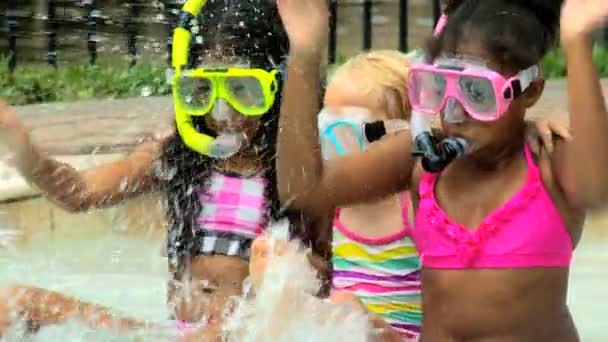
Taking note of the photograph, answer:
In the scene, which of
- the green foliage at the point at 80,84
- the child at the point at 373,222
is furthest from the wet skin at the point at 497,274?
the green foliage at the point at 80,84

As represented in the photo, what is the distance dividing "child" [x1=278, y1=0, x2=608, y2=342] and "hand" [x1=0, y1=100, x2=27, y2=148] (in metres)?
0.89

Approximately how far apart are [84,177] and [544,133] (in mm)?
1377

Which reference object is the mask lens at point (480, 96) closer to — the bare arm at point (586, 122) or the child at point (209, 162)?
the bare arm at point (586, 122)

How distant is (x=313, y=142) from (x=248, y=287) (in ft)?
2.28

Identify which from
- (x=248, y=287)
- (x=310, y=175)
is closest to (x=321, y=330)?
(x=248, y=287)

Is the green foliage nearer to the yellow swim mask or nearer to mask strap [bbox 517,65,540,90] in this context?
the yellow swim mask

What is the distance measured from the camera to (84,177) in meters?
3.75

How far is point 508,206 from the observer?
120 inches

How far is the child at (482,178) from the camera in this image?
296 cm

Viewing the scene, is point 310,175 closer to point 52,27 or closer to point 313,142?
point 313,142

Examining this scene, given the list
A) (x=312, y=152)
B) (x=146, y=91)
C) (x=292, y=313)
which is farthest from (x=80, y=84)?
(x=312, y=152)

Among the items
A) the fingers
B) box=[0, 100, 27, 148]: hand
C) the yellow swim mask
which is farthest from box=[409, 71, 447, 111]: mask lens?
box=[0, 100, 27, 148]: hand

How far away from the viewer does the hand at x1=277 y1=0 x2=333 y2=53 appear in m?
2.96

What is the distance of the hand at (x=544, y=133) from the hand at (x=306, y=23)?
520 mm
